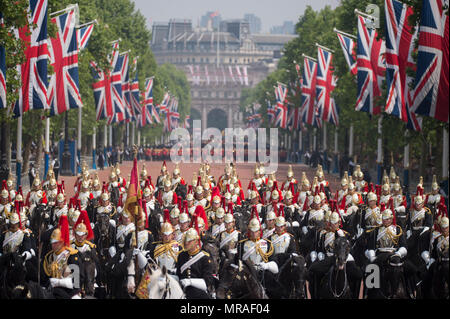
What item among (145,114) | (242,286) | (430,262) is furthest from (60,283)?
(145,114)

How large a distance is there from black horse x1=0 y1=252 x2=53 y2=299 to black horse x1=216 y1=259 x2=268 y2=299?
7.93ft

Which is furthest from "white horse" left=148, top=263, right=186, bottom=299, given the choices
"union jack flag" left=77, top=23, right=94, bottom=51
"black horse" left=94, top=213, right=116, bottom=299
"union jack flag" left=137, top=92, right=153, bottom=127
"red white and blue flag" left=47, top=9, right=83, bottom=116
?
"union jack flag" left=137, top=92, right=153, bottom=127

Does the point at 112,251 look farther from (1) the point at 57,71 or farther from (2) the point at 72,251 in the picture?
(1) the point at 57,71

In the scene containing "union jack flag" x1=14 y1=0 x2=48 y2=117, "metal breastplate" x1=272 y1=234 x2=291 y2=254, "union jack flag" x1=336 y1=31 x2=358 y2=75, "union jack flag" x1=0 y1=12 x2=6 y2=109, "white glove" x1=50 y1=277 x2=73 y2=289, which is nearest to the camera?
"white glove" x1=50 y1=277 x2=73 y2=289

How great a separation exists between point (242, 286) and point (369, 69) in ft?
98.1

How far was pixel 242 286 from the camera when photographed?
44.6 feet

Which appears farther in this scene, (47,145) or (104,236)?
(47,145)

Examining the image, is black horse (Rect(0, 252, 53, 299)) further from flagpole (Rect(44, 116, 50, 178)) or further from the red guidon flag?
flagpole (Rect(44, 116, 50, 178))

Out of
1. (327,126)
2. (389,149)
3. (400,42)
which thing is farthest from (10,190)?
(327,126)

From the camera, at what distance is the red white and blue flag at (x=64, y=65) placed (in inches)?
1597

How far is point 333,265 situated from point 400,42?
19130mm

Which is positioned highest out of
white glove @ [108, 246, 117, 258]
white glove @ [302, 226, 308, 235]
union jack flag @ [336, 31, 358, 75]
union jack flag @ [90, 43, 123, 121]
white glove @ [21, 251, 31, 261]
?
union jack flag @ [336, 31, 358, 75]

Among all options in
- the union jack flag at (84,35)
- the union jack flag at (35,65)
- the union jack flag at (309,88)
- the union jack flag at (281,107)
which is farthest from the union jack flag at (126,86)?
the union jack flag at (35,65)

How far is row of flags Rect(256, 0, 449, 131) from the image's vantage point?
69.7ft
